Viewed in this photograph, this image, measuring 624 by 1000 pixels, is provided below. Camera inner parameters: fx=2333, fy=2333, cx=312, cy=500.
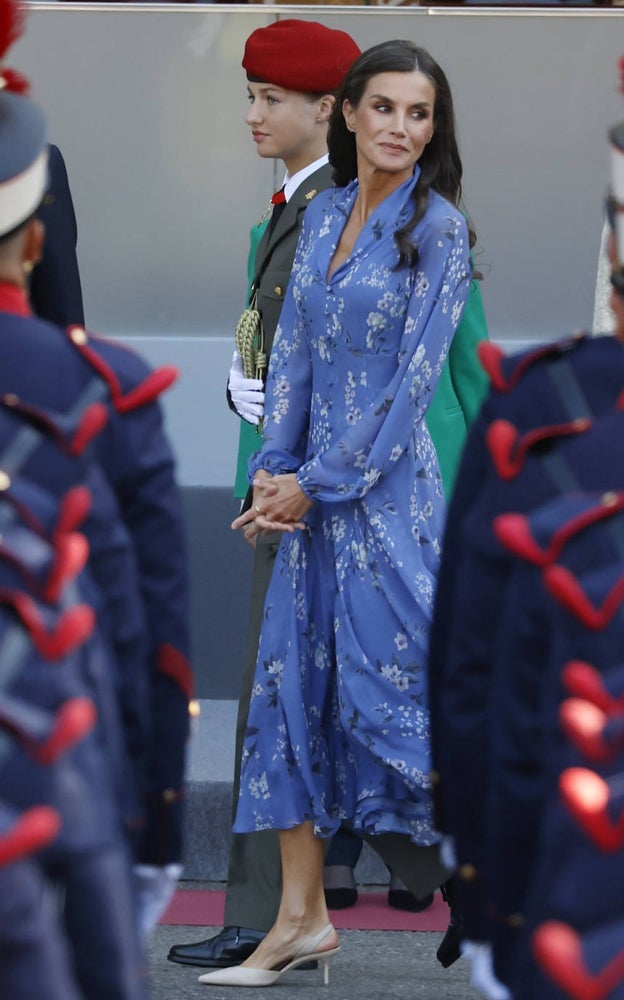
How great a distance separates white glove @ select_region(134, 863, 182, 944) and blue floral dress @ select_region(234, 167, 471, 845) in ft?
5.25

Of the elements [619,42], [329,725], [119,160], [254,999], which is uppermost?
[619,42]

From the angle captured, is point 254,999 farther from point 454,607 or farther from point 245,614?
point 245,614

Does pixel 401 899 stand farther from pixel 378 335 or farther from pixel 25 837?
pixel 25 837

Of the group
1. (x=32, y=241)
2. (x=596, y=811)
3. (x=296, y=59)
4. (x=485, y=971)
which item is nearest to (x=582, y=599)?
(x=596, y=811)

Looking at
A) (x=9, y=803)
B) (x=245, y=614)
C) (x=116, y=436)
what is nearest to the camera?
(x=9, y=803)

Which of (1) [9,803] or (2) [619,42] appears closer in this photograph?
(1) [9,803]

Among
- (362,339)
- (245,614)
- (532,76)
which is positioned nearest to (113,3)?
(532,76)

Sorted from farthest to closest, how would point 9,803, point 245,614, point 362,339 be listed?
point 245,614
point 362,339
point 9,803

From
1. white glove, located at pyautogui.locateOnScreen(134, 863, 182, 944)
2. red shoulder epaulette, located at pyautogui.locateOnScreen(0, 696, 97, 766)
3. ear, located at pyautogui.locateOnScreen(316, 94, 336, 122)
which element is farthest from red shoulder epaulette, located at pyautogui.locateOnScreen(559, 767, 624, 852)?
ear, located at pyautogui.locateOnScreen(316, 94, 336, 122)

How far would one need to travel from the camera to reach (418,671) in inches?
188

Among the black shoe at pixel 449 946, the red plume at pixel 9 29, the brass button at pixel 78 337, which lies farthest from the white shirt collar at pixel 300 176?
the brass button at pixel 78 337

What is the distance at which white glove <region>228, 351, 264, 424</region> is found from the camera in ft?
17.2

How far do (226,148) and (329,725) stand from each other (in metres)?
2.93

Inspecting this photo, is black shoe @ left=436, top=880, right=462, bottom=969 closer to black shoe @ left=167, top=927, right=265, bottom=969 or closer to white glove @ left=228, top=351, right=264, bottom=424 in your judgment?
black shoe @ left=167, top=927, right=265, bottom=969
